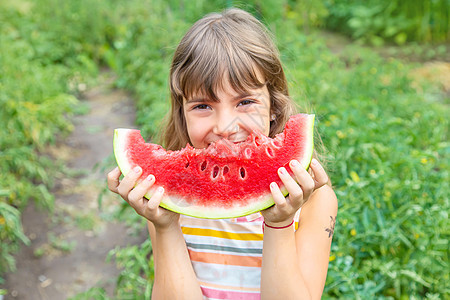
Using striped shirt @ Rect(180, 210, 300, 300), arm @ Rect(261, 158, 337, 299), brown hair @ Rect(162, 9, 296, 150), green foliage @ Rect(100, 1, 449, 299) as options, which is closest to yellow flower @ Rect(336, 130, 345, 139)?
green foliage @ Rect(100, 1, 449, 299)

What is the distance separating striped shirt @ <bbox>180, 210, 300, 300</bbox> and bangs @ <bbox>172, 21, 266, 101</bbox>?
1.73 ft

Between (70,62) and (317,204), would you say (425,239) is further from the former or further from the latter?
Result: (70,62)

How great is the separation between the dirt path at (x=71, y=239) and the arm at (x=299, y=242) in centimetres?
192

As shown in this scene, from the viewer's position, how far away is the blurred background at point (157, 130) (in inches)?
105

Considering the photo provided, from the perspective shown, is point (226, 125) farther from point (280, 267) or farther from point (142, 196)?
point (280, 267)

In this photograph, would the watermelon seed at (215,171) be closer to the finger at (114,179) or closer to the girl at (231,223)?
the girl at (231,223)

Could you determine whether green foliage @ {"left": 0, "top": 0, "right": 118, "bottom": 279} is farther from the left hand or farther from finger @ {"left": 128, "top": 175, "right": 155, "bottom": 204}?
the left hand

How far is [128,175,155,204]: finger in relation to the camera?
4.99 ft

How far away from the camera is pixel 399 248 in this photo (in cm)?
269

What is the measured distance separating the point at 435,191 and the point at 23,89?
403 centimetres

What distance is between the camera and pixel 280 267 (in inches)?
62.2

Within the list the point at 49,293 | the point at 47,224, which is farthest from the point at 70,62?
the point at 49,293

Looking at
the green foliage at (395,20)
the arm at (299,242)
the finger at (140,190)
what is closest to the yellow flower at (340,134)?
the arm at (299,242)

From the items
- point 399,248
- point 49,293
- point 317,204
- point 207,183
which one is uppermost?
point 207,183
